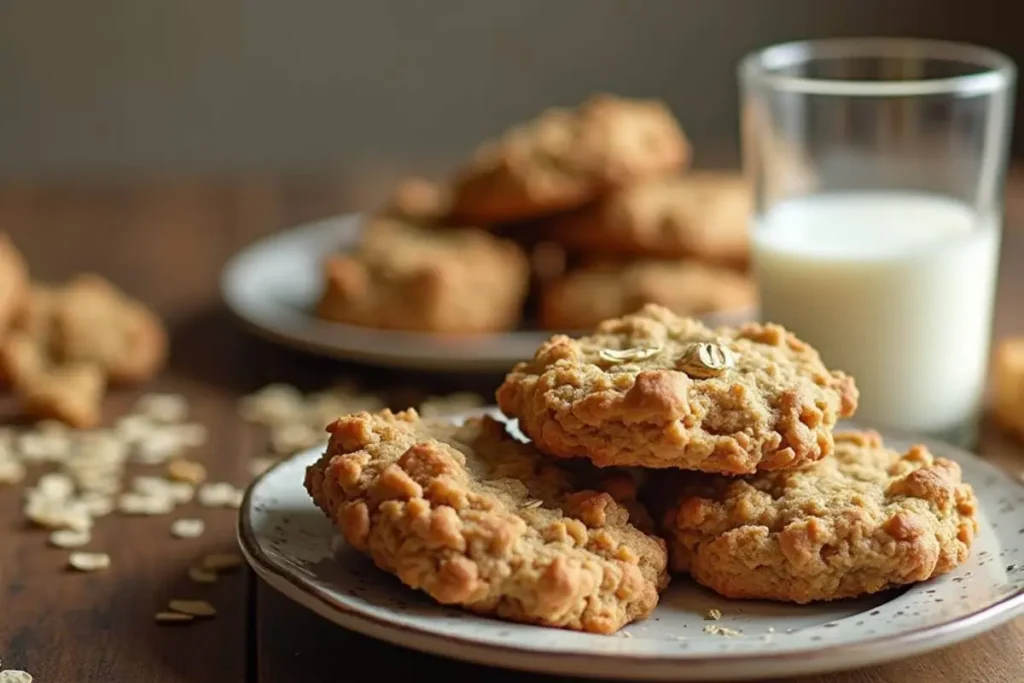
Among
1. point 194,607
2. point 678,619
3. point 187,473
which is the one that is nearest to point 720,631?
point 678,619

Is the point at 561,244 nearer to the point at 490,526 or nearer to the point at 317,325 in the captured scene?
the point at 317,325

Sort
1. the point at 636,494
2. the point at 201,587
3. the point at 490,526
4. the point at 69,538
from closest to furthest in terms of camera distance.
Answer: the point at 490,526 < the point at 636,494 < the point at 201,587 < the point at 69,538

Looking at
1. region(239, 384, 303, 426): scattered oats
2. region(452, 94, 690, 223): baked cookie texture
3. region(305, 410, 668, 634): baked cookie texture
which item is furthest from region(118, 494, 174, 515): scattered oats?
region(452, 94, 690, 223): baked cookie texture

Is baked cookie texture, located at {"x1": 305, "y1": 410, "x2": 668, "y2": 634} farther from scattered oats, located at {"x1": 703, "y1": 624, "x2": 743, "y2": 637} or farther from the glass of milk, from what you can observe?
the glass of milk

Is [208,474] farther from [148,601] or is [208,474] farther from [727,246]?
[727,246]

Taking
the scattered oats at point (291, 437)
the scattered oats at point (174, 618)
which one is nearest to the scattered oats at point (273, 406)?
the scattered oats at point (291, 437)

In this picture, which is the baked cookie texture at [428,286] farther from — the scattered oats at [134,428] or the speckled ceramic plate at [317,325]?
the scattered oats at [134,428]
